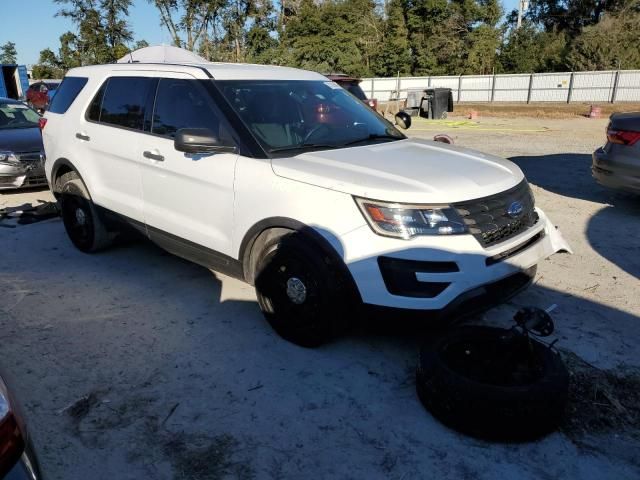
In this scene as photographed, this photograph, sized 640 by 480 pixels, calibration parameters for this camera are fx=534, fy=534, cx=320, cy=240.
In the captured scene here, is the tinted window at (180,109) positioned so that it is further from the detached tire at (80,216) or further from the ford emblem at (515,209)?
the ford emblem at (515,209)

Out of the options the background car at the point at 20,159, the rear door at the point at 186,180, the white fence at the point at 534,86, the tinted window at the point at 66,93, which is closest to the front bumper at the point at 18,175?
the background car at the point at 20,159

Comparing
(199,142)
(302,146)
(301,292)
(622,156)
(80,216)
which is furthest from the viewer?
(622,156)

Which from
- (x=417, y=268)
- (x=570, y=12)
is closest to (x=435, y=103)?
(x=417, y=268)

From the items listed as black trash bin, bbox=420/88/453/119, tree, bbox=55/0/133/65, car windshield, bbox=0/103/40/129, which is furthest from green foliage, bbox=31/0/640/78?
car windshield, bbox=0/103/40/129

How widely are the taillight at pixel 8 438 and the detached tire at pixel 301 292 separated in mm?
1917

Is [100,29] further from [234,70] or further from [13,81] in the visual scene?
[234,70]

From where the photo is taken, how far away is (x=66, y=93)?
218 inches

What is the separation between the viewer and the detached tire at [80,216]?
206 inches

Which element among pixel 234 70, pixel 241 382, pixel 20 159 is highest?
pixel 234 70

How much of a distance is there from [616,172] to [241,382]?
212 inches

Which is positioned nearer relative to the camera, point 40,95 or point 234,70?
point 234,70

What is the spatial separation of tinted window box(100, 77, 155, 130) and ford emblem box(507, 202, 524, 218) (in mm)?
2998

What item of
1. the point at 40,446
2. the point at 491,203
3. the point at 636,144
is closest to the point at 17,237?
the point at 40,446

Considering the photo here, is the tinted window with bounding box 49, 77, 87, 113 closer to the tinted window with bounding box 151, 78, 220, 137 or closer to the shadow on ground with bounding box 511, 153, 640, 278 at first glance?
the tinted window with bounding box 151, 78, 220, 137
